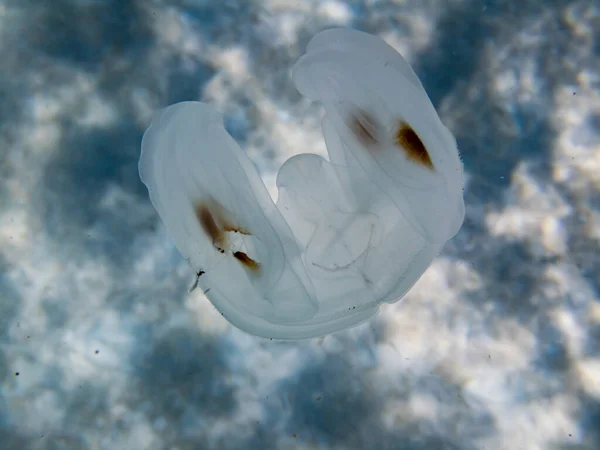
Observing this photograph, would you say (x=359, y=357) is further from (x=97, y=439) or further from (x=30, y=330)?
(x=30, y=330)

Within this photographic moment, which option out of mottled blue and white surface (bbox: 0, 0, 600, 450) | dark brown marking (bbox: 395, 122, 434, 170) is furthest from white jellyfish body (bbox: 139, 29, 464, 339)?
mottled blue and white surface (bbox: 0, 0, 600, 450)

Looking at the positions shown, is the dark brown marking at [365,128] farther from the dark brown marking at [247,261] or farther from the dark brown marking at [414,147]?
the dark brown marking at [247,261]

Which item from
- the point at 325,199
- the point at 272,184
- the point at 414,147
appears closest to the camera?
the point at 414,147

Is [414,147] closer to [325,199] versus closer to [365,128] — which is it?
[365,128]

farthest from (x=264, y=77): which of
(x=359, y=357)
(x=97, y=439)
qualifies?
(x=97, y=439)

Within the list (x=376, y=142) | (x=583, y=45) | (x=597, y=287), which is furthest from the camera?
(x=583, y=45)

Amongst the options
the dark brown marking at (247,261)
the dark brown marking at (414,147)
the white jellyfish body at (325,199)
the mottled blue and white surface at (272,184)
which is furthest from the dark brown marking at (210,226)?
the dark brown marking at (414,147)

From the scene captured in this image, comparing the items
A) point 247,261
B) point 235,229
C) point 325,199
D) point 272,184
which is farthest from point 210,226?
point 325,199
